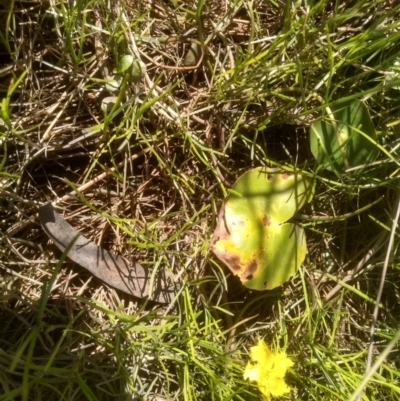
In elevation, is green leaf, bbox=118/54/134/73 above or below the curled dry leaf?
above

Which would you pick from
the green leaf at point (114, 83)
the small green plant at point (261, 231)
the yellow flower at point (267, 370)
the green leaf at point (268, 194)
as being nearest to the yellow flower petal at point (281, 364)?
the yellow flower at point (267, 370)

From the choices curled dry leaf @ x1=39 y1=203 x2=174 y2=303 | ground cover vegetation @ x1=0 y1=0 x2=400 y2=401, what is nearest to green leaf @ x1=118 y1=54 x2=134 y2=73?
ground cover vegetation @ x1=0 y1=0 x2=400 y2=401

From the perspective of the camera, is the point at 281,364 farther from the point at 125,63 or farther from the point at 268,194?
the point at 125,63

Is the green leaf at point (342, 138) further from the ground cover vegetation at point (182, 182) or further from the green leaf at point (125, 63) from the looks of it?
the green leaf at point (125, 63)

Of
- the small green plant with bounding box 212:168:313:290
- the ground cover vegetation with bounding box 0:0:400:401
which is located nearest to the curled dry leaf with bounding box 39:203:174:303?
the ground cover vegetation with bounding box 0:0:400:401

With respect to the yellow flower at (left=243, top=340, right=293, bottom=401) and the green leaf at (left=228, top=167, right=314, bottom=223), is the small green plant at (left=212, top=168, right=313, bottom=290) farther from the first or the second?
Result: the yellow flower at (left=243, top=340, right=293, bottom=401)

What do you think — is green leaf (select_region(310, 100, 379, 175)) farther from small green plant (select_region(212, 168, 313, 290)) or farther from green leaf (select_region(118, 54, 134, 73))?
green leaf (select_region(118, 54, 134, 73))

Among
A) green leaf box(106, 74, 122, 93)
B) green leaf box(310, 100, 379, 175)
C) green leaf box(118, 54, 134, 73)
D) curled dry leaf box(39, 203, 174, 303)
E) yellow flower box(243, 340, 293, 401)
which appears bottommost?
yellow flower box(243, 340, 293, 401)
